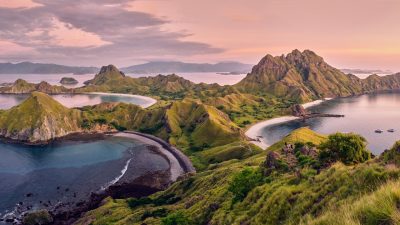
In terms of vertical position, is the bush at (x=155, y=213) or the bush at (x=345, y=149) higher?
the bush at (x=345, y=149)

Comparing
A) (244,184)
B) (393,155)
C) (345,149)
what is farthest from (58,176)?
(393,155)

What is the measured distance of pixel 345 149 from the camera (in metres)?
62.4

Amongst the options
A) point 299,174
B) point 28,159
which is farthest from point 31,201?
point 299,174

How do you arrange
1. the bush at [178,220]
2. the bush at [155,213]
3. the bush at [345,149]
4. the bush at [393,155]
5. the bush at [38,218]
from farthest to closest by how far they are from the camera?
the bush at [38,218]
the bush at [155,213]
the bush at [178,220]
the bush at [345,149]
the bush at [393,155]

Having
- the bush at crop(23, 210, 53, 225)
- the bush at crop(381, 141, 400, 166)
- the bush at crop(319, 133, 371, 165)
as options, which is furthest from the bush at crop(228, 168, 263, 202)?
the bush at crop(23, 210, 53, 225)

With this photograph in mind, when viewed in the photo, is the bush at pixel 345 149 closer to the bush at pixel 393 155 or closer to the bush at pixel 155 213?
the bush at pixel 393 155

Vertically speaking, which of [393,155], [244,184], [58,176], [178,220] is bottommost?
[58,176]

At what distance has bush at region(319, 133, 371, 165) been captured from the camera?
6144cm

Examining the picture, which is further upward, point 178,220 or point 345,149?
point 345,149

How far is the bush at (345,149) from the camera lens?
202 ft

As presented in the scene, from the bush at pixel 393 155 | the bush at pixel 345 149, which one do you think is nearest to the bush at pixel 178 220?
the bush at pixel 345 149

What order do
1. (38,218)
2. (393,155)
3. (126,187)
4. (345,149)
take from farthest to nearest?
(126,187)
(38,218)
(345,149)
(393,155)

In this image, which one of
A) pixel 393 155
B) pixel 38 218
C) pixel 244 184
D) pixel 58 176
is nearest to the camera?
pixel 393 155

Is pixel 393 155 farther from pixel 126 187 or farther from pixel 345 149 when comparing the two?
pixel 126 187
